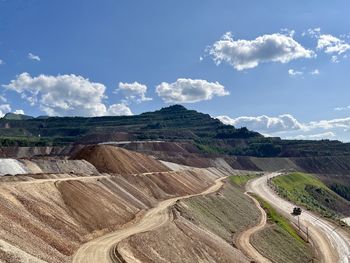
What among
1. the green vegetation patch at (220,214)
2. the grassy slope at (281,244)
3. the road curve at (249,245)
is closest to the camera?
the road curve at (249,245)

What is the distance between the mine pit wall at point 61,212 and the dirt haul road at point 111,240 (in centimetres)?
107

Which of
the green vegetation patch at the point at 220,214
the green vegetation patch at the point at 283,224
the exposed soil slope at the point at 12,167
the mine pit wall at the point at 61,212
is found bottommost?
the green vegetation patch at the point at 283,224

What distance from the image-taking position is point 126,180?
283 feet

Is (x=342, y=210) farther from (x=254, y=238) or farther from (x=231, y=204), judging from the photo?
(x=254, y=238)

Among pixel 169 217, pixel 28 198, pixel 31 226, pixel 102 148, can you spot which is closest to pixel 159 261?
pixel 31 226

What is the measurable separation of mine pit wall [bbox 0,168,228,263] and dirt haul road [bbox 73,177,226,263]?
1070 millimetres

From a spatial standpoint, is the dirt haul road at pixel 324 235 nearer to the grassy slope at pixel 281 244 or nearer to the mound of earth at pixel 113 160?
the grassy slope at pixel 281 244

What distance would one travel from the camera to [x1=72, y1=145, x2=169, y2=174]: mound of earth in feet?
361

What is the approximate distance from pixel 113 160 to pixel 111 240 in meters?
65.6

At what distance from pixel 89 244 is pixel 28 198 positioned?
360 inches

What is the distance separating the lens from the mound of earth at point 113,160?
361 ft

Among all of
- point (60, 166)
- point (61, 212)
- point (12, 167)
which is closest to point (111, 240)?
point (61, 212)

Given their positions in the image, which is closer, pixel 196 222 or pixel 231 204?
pixel 196 222

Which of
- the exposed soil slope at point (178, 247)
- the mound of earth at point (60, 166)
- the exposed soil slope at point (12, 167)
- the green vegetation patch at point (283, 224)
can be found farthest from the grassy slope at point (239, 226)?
the exposed soil slope at point (12, 167)
